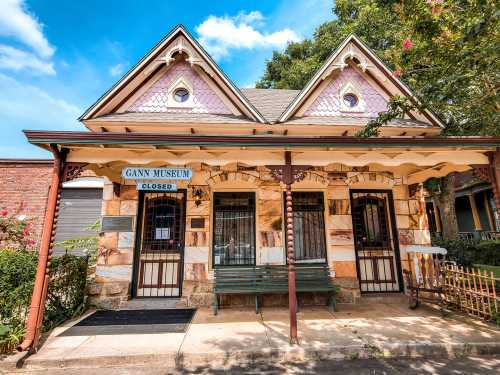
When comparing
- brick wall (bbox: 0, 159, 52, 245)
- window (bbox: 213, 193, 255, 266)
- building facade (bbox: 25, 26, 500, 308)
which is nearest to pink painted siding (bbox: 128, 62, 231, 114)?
building facade (bbox: 25, 26, 500, 308)

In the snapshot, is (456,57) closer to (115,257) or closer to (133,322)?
(133,322)

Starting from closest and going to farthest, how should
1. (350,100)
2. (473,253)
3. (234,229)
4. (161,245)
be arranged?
(161,245) → (234,229) → (350,100) → (473,253)

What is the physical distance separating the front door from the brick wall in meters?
5.19

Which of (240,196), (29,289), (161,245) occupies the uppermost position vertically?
(240,196)

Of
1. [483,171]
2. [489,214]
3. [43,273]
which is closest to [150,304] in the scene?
[43,273]

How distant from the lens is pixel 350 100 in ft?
28.0

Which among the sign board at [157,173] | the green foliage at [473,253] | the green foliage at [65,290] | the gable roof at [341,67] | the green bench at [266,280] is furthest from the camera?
the green foliage at [473,253]

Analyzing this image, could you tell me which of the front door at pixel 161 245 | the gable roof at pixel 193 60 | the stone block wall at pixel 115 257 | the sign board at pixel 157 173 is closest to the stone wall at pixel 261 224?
the stone block wall at pixel 115 257

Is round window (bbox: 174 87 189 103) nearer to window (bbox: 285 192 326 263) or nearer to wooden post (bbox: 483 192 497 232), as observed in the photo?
window (bbox: 285 192 326 263)

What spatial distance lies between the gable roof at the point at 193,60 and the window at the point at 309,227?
257 centimetres

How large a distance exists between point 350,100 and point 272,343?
732cm

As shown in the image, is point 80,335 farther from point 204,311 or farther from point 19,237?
point 19,237

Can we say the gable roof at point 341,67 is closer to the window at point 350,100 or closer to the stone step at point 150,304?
the window at point 350,100

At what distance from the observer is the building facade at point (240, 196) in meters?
7.08
